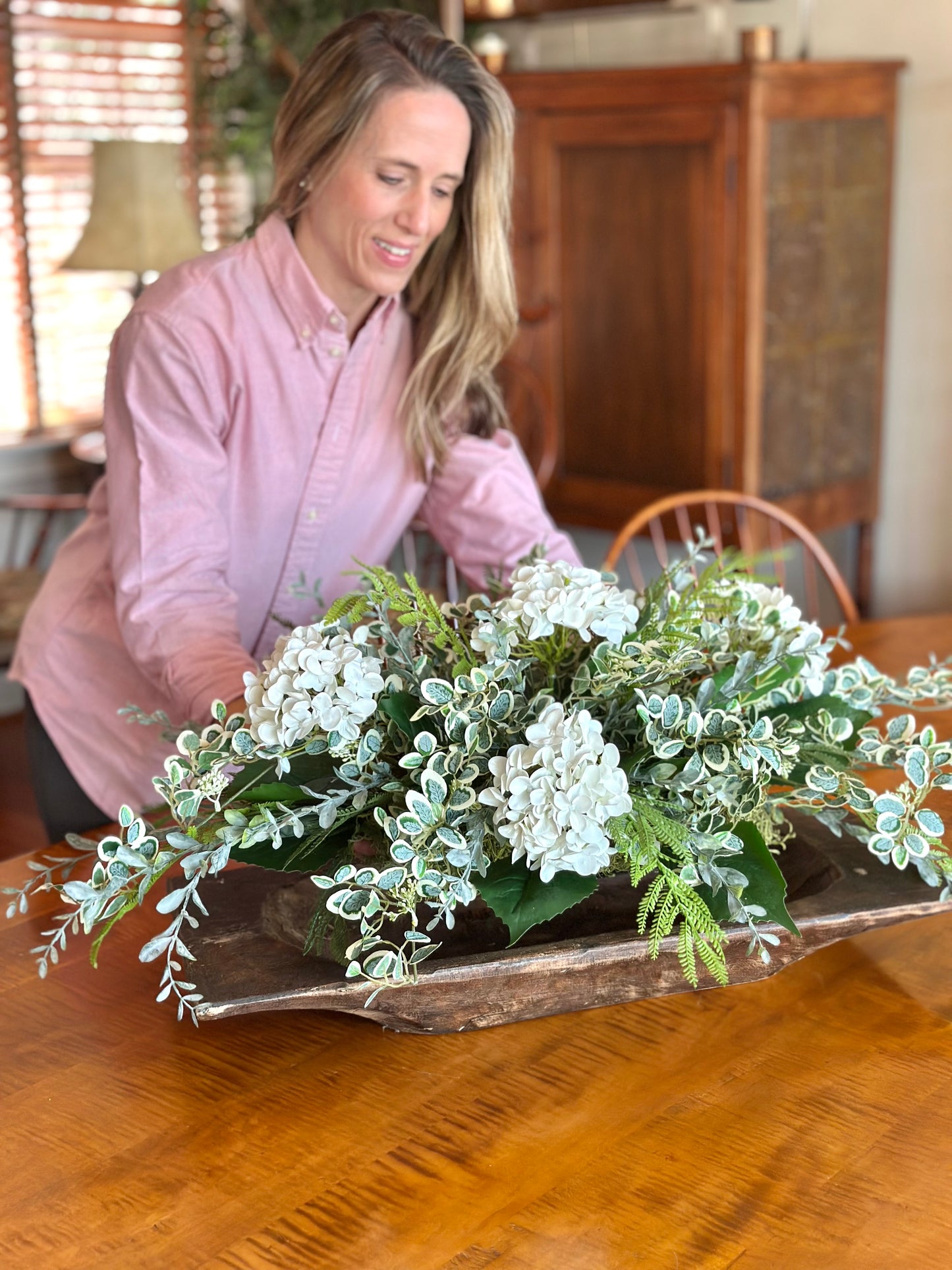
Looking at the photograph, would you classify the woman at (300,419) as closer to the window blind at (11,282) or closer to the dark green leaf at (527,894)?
the dark green leaf at (527,894)

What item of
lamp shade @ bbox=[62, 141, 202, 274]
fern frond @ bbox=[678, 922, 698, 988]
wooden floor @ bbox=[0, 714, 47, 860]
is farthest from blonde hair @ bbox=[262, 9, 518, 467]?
lamp shade @ bbox=[62, 141, 202, 274]

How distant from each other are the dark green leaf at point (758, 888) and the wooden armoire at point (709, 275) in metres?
2.41

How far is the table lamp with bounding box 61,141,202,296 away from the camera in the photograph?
3502 millimetres

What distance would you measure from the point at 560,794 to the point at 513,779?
0.04 m

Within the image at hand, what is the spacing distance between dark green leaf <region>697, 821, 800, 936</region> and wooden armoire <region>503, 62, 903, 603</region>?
2.41m

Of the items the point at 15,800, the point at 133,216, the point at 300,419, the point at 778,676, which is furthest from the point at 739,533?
the point at 778,676

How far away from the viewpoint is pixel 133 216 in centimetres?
351

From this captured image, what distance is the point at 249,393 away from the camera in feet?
5.16

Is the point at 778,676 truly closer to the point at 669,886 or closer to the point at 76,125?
the point at 669,886

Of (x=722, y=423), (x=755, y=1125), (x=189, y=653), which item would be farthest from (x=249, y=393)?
(x=722, y=423)

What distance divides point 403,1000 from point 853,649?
1.05m

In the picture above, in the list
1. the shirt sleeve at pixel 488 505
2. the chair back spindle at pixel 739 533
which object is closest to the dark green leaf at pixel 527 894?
the chair back spindle at pixel 739 533

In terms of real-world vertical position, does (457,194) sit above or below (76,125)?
below

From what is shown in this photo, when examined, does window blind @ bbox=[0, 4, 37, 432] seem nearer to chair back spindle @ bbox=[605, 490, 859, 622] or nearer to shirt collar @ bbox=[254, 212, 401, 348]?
chair back spindle @ bbox=[605, 490, 859, 622]
